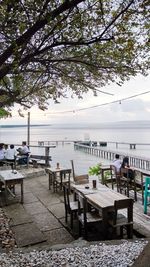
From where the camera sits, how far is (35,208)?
582cm

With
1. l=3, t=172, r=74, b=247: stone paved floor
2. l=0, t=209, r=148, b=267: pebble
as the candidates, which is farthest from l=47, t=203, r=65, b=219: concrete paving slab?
l=0, t=209, r=148, b=267: pebble

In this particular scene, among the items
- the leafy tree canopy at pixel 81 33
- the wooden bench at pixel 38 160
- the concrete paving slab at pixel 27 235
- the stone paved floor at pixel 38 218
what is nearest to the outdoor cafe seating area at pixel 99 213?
the stone paved floor at pixel 38 218

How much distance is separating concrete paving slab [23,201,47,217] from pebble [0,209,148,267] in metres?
1.97

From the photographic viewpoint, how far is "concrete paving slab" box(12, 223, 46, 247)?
13.2 ft

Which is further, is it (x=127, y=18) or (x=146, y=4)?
(x=127, y=18)

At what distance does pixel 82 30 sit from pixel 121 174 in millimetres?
4174

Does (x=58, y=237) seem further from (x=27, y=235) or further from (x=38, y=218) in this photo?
(x=38, y=218)

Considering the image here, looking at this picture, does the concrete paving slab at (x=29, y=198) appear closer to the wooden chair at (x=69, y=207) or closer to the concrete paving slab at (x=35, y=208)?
the concrete paving slab at (x=35, y=208)

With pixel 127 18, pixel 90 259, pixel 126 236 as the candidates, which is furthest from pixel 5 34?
pixel 126 236

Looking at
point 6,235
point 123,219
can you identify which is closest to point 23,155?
point 6,235

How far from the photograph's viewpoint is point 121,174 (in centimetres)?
681

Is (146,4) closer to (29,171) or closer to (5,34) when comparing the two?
(5,34)

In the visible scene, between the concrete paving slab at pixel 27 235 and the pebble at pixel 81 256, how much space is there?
16.8 inches

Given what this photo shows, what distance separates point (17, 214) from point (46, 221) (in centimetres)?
78
